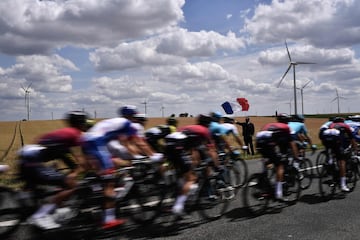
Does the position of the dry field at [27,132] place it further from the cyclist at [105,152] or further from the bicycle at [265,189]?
the bicycle at [265,189]

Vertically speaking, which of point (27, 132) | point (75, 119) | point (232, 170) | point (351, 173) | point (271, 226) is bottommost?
Answer: point (27, 132)

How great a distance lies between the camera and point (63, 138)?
5.83 metres

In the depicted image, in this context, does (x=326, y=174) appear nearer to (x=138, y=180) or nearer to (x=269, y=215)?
(x=269, y=215)

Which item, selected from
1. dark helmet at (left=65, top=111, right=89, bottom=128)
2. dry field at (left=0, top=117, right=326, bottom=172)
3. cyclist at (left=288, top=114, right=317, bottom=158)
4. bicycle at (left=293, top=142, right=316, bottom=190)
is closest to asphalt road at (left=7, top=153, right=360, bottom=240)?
dark helmet at (left=65, top=111, right=89, bottom=128)

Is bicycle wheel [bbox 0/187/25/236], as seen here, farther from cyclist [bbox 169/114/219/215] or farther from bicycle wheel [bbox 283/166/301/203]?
bicycle wheel [bbox 283/166/301/203]

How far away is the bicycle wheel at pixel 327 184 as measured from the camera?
883 cm

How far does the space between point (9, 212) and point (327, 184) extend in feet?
21.3

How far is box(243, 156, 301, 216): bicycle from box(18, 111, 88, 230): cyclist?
3090 mm

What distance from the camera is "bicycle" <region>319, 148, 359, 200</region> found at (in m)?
8.92

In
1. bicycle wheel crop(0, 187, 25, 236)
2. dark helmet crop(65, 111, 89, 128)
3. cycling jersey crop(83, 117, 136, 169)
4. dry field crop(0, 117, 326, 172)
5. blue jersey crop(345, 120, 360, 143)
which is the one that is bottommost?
dry field crop(0, 117, 326, 172)

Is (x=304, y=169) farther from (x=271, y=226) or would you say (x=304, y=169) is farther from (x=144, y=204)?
(x=144, y=204)

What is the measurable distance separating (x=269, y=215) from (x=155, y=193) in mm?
2111

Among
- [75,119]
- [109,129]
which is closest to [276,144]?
[109,129]

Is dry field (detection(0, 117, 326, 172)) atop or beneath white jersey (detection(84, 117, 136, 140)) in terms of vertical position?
beneath
